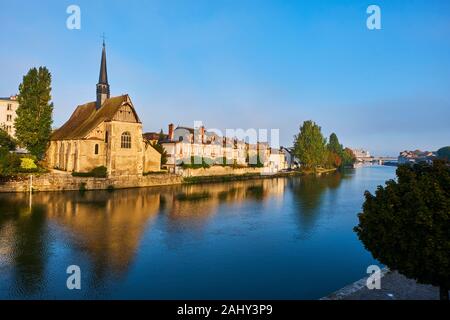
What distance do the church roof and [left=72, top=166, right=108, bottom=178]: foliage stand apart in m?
5.30

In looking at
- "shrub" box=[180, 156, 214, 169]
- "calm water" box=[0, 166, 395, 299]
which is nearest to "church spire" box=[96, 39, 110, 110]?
"shrub" box=[180, 156, 214, 169]

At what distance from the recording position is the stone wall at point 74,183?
3975 centimetres

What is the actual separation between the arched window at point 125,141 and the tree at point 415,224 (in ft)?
142

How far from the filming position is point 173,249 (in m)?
20.1

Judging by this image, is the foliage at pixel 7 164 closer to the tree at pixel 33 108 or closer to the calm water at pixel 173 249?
the calm water at pixel 173 249

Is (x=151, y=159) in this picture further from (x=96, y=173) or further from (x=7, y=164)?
(x=7, y=164)

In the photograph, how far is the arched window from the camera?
50438mm

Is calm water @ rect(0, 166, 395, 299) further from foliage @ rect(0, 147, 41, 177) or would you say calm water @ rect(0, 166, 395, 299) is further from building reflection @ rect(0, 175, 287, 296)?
foliage @ rect(0, 147, 41, 177)

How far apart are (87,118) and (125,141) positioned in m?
9.16

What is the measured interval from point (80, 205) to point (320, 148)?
8060 cm

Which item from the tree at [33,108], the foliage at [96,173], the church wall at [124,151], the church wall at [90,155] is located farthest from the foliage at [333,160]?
the tree at [33,108]

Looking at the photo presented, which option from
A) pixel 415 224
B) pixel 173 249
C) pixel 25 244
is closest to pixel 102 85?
pixel 25 244
